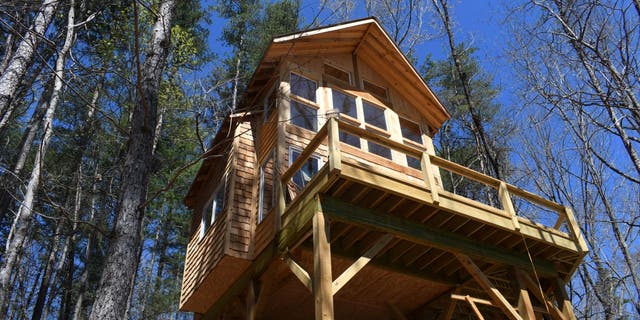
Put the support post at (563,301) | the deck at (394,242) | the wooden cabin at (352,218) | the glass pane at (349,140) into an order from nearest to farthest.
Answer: the deck at (394,242) → the wooden cabin at (352,218) → the support post at (563,301) → the glass pane at (349,140)

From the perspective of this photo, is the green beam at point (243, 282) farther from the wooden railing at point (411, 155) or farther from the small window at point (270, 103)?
the small window at point (270, 103)

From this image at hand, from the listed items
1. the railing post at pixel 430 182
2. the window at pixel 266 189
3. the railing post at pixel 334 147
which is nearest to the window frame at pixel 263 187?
the window at pixel 266 189

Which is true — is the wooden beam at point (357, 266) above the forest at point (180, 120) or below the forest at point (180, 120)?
below

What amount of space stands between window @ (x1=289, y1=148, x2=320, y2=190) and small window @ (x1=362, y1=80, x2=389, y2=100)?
3393 millimetres

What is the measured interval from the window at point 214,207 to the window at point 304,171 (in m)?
1.88

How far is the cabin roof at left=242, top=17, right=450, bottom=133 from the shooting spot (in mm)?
11320

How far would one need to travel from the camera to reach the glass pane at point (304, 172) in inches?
351

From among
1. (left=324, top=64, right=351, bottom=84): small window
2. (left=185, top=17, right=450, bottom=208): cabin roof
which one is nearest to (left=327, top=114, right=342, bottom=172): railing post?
(left=185, top=17, right=450, bottom=208): cabin roof

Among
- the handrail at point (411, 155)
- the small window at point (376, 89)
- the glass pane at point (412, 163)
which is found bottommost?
the handrail at point (411, 155)

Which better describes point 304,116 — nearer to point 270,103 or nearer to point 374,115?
point 270,103

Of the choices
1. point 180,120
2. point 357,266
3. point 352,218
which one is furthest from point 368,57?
point 180,120

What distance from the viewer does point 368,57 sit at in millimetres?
12555

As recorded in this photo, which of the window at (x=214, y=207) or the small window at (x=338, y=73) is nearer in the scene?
the window at (x=214, y=207)

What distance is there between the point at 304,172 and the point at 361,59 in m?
4.67
